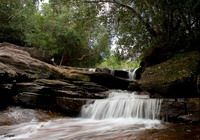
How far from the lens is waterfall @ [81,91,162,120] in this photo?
10.6 metres

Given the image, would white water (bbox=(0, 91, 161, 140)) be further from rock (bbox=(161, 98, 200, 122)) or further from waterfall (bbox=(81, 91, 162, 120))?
rock (bbox=(161, 98, 200, 122))

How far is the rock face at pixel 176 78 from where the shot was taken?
428 inches

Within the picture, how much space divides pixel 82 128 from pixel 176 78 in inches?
157

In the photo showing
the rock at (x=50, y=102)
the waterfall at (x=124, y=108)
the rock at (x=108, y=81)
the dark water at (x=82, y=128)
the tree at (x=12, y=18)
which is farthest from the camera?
the tree at (x=12, y=18)

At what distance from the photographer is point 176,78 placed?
1103 centimetres

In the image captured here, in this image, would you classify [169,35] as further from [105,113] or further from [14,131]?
[14,131]

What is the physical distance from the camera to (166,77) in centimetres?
1151

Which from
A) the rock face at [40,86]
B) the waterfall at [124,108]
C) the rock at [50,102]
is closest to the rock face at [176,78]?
the waterfall at [124,108]

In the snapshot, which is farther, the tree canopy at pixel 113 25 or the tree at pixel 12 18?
the tree at pixel 12 18

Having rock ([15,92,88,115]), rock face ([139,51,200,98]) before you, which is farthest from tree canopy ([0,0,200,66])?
rock ([15,92,88,115])

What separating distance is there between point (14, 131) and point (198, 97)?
20.4ft

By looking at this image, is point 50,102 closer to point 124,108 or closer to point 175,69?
point 124,108

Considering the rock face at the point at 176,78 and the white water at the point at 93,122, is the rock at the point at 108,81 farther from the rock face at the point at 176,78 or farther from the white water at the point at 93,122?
the rock face at the point at 176,78

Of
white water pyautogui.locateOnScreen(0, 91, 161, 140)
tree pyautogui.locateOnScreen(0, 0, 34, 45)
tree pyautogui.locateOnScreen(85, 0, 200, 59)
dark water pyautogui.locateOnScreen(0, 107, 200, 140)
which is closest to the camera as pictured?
A: dark water pyautogui.locateOnScreen(0, 107, 200, 140)
